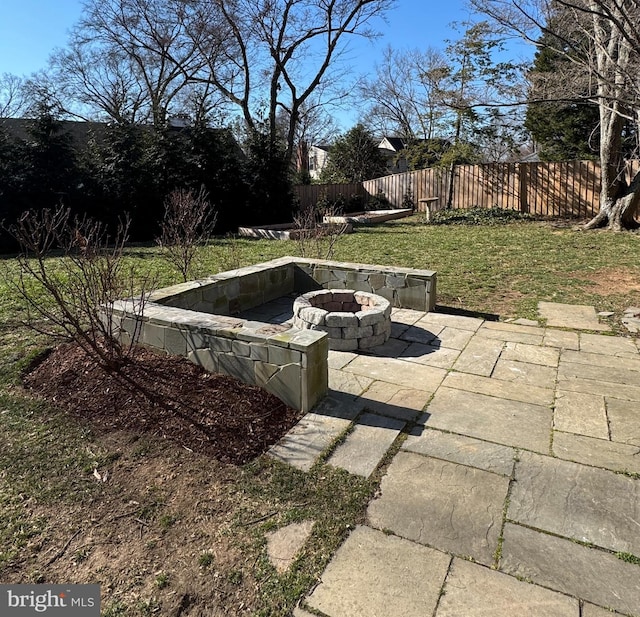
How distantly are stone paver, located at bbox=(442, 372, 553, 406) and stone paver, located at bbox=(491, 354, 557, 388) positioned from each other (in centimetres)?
7

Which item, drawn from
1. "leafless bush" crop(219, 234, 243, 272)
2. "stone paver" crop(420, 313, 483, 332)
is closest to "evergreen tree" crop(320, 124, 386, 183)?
"leafless bush" crop(219, 234, 243, 272)

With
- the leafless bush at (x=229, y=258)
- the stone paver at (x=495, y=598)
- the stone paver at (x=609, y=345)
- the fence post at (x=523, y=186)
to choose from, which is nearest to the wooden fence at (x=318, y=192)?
the fence post at (x=523, y=186)

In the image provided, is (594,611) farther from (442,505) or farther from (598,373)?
(598,373)

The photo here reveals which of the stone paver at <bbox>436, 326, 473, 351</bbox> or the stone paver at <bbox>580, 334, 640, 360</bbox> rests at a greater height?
the stone paver at <bbox>436, 326, 473, 351</bbox>

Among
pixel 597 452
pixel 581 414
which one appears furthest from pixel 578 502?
pixel 581 414

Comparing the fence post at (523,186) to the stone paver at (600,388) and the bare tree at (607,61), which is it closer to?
the bare tree at (607,61)

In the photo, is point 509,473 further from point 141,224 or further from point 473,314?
point 141,224

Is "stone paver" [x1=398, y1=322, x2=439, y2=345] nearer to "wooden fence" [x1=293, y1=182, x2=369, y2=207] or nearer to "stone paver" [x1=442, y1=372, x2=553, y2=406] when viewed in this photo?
"stone paver" [x1=442, y1=372, x2=553, y2=406]

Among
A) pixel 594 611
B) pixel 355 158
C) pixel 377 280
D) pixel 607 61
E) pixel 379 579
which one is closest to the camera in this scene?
pixel 594 611

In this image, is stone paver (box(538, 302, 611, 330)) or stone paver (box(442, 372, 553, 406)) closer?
stone paver (box(442, 372, 553, 406))

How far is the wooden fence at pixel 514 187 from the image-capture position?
1262 centimetres

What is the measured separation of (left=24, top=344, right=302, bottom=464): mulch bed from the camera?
255 centimetres

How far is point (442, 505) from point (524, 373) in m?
1.77

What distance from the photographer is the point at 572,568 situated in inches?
67.0
